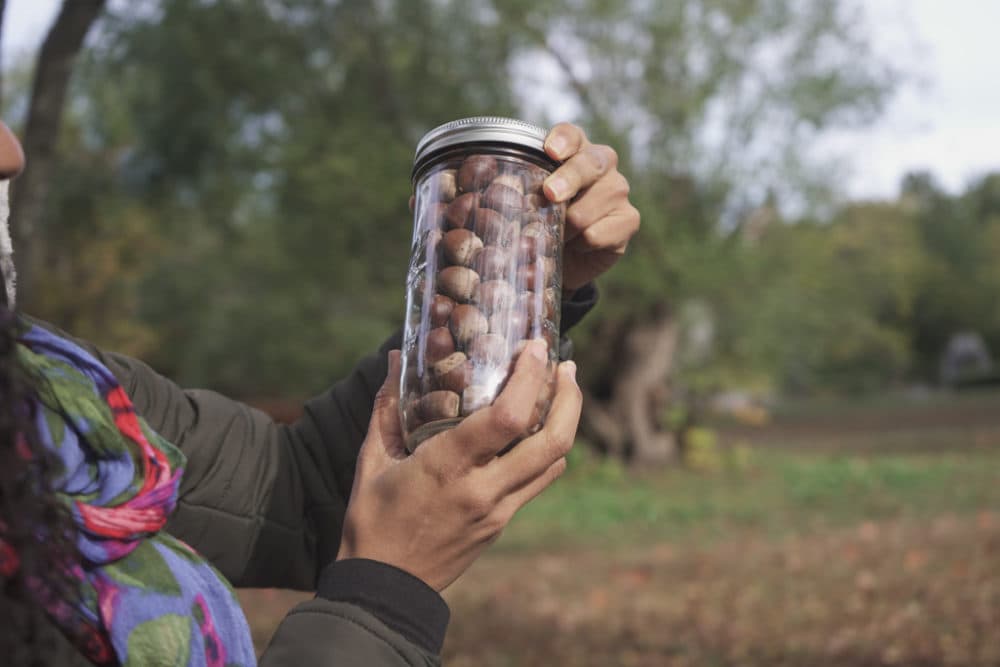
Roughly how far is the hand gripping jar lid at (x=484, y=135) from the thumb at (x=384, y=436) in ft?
1.20

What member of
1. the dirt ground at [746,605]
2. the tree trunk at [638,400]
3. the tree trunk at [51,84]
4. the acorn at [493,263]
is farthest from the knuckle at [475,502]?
the tree trunk at [638,400]

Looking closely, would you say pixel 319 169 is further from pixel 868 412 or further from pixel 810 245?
pixel 868 412

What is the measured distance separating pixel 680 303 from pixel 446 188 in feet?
44.4

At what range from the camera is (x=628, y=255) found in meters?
13.2

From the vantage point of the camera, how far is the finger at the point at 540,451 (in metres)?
1.25

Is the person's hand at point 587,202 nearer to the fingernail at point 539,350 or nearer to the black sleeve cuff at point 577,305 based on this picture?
the black sleeve cuff at point 577,305

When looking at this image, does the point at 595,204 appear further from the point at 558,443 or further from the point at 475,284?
the point at 558,443

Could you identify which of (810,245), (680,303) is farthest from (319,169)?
(810,245)

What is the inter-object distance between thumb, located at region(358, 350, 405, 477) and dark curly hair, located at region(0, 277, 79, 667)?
41 cm

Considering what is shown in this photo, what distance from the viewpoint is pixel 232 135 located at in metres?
13.3

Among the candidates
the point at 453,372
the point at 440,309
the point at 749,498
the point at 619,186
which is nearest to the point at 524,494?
the point at 453,372

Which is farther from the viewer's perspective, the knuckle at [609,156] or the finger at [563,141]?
the knuckle at [609,156]

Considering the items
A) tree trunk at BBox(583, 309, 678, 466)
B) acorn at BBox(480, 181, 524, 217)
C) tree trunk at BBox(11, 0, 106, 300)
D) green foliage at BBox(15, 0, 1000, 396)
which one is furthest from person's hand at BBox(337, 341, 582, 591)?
tree trunk at BBox(583, 309, 678, 466)

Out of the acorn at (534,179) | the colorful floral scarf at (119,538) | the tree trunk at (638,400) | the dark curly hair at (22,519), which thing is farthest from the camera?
the tree trunk at (638,400)
